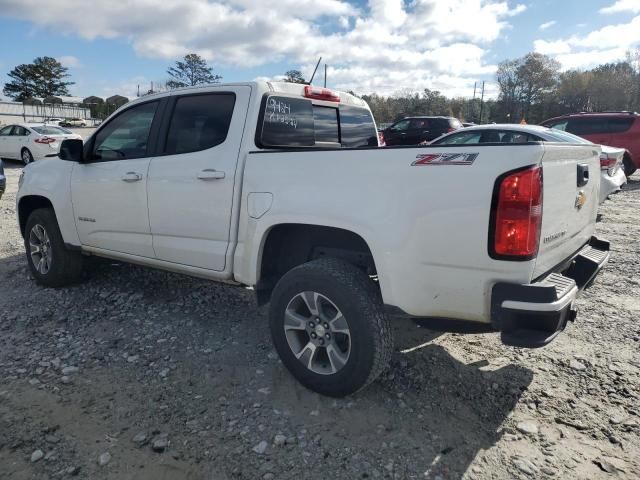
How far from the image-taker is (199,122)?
369 cm

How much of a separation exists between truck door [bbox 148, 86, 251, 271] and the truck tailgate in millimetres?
1936

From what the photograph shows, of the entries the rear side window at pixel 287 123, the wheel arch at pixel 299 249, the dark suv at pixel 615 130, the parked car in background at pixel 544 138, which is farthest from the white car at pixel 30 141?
the dark suv at pixel 615 130

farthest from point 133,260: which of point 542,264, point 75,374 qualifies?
point 542,264

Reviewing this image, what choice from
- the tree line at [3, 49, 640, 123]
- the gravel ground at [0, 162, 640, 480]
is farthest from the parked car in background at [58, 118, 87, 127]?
the gravel ground at [0, 162, 640, 480]

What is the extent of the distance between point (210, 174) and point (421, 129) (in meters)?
16.9

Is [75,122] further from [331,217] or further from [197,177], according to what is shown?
[331,217]

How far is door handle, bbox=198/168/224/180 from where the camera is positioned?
3325mm

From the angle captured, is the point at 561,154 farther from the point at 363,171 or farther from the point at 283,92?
the point at 283,92

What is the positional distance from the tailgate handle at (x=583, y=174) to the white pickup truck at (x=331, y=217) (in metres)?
0.02

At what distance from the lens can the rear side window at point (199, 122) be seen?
3.55 metres

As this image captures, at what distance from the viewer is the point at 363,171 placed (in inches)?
104

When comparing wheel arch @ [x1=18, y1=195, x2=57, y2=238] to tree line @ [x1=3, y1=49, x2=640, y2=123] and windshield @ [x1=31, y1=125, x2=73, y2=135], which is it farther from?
tree line @ [x1=3, y1=49, x2=640, y2=123]

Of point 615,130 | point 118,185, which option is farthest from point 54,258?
point 615,130

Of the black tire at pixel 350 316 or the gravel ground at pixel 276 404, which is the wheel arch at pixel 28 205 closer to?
the gravel ground at pixel 276 404
